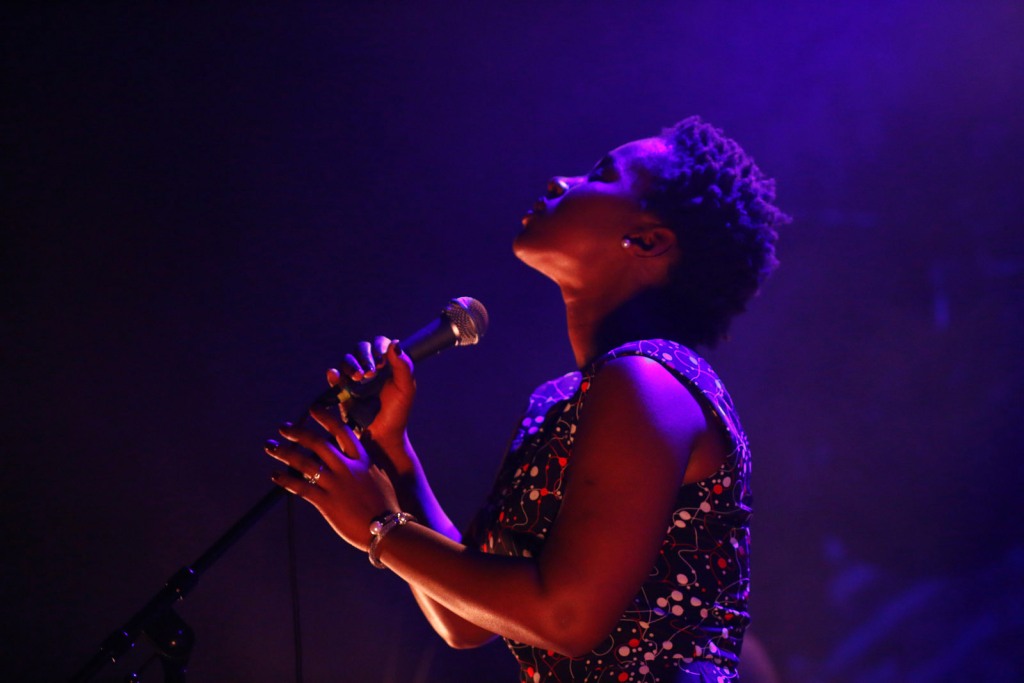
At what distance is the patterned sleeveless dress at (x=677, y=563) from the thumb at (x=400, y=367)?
28 cm

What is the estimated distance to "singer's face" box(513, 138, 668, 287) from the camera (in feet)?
5.76

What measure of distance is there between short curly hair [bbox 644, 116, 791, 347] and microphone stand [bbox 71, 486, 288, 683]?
930 millimetres

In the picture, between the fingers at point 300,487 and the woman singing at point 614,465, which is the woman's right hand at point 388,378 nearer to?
the woman singing at point 614,465

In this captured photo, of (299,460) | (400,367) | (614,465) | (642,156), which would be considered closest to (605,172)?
(642,156)

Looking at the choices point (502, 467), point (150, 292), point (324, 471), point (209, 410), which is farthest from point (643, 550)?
point (150, 292)

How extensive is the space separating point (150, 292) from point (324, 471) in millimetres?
1640

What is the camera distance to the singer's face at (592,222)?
69.1 inches

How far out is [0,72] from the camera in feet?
8.66

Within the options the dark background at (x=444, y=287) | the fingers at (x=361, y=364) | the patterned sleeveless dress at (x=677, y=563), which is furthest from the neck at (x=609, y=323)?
the dark background at (x=444, y=287)

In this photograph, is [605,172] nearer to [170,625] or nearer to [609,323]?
[609,323]

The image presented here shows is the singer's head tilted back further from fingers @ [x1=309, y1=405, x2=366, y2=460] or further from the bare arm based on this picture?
fingers @ [x1=309, y1=405, x2=366, y2=460]

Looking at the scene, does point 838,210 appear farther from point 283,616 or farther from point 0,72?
point 0,72

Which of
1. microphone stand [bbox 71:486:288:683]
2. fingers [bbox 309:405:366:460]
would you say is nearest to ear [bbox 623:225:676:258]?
fingers [bbox 309:405:366:460]

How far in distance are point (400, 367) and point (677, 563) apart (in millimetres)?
595
